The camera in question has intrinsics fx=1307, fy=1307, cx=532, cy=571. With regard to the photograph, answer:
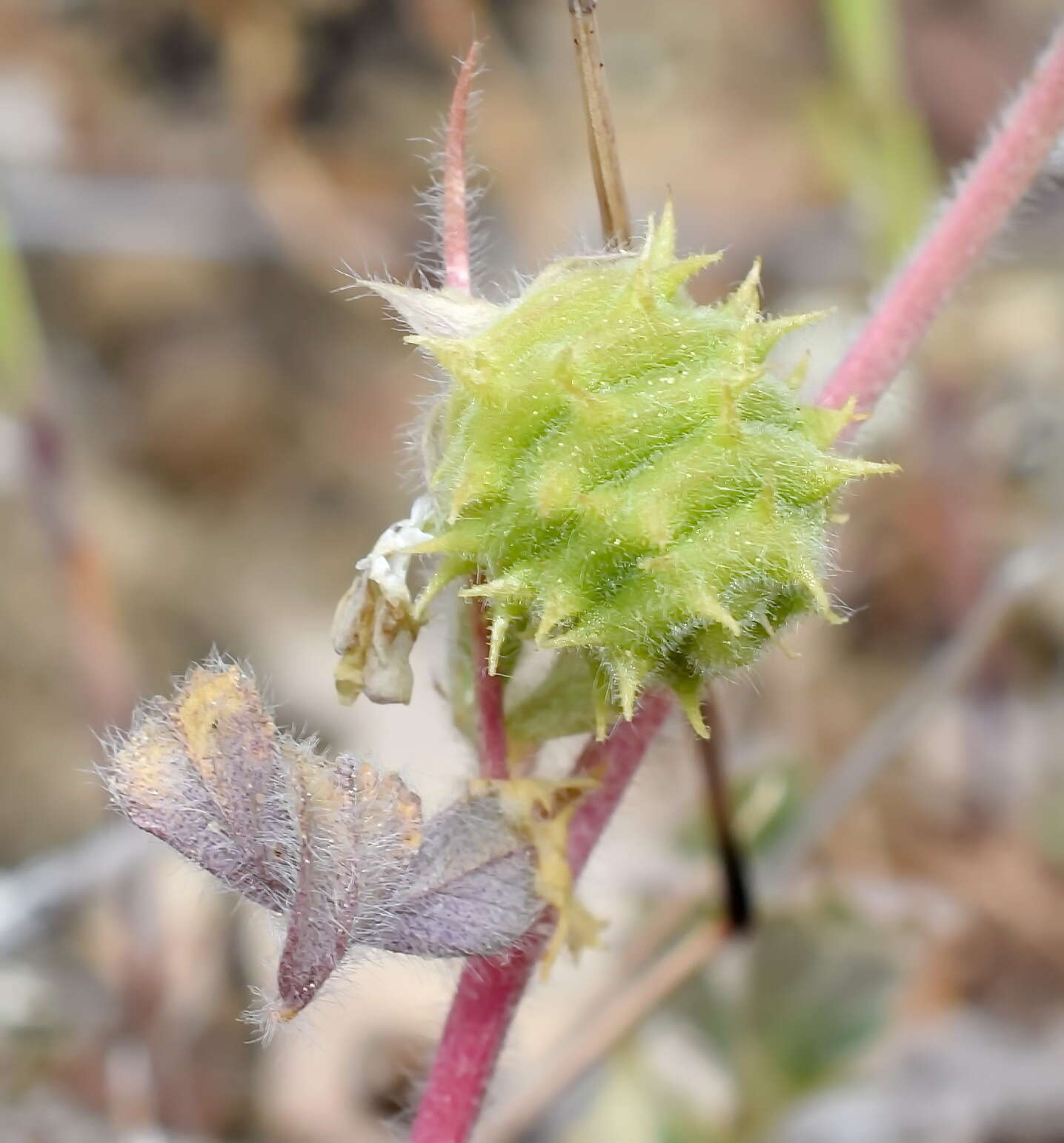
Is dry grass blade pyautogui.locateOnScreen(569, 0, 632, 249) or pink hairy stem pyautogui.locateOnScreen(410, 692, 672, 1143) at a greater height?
dry grass blade pyautogui.locateOnScreen(569, 0, 632, 249)

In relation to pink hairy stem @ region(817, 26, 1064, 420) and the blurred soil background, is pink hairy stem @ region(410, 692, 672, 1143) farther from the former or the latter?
pink hairy stem @ region(817, 26, 1064, 420)

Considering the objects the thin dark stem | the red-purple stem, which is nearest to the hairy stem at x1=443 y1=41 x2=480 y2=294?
the red-purple stem

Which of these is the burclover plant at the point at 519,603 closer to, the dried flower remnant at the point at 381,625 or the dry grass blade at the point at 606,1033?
the dried flower remnant at the point at 381,625

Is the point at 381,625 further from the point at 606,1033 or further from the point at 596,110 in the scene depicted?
the point at 606,1033

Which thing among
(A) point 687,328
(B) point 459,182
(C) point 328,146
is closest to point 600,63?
(B) point 459,182

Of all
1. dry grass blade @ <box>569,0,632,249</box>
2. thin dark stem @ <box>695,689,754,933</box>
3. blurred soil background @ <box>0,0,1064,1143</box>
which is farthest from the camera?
blurred soil background @ <box>0,0,1064,1143</box>

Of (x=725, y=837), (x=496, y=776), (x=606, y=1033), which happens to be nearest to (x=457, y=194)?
(x=496, y=776)

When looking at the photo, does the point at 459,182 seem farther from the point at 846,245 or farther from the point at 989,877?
the point at 846,245
